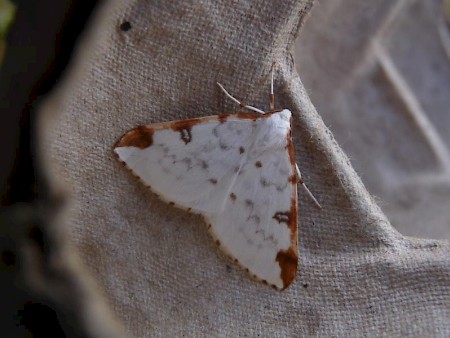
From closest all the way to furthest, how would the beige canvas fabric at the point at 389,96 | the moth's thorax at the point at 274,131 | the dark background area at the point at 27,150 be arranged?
the moth's thorax at the point at 274,131
the dark background area at the point at 27,150
the beige canvas fabric at the point at 389,96

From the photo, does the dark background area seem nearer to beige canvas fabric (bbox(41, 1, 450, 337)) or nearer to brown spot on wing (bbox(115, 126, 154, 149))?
beige canvas fabric (bbox(41, 1, 450, 337))

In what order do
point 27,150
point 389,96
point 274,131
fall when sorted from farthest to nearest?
point 389,96, point 27,150, point 274,131

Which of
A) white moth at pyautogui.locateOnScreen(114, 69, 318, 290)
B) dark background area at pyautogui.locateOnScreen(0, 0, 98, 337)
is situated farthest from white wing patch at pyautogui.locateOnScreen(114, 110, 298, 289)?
dark background area at pyautogui.locateOnScreen(0, 0, 98, 337)

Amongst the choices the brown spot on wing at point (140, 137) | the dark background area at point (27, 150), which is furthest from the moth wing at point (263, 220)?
the dark background area at point (27, 150)

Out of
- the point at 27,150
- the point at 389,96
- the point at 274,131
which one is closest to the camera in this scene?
the point at 274,131

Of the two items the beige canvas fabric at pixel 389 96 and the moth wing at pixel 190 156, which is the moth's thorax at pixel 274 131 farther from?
the beige canvas fabric at pixel 389 96

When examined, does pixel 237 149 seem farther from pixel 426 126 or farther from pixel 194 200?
pixel 426 126

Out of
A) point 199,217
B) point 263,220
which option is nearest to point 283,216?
point 263,220

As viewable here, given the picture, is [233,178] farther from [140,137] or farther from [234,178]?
[140,137]
